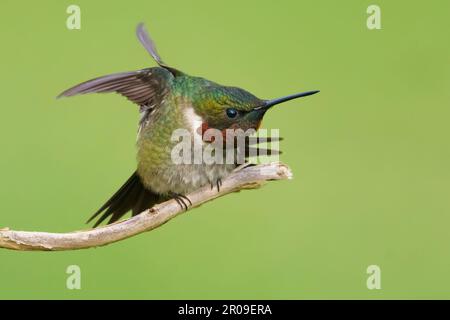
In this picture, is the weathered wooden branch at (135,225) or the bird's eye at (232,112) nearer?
the weathered wooden branch at (135,225)

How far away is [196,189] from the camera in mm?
4578

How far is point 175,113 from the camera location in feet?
14.7

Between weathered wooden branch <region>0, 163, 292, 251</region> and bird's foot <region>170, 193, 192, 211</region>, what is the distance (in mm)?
24

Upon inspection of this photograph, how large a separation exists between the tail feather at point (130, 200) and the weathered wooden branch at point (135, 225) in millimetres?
516

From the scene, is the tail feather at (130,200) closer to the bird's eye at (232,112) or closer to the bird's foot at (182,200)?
the bird's foot at (182,200)

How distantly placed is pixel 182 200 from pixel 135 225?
1.32 feet

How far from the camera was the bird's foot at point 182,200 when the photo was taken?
4.49m

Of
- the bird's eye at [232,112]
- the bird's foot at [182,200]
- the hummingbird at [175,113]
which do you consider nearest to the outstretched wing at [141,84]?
the hummingbird at [175,113]

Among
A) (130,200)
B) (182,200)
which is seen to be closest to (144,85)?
(182,200)

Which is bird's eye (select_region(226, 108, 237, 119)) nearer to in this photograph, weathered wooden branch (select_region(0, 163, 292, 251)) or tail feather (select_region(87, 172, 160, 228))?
weathered wooden branch (select_region(0, 163, 292, 251))

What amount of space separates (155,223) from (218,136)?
64 cm

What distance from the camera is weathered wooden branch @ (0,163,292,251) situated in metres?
3.95

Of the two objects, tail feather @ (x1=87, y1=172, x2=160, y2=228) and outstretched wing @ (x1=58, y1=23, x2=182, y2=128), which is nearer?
outstretched wing @ (x1=58, y1=23, x2=182, y2=128)

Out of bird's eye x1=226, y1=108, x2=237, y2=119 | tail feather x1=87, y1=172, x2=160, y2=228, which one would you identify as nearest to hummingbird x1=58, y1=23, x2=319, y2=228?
bird's eye x1=226, y1=108, x2=237, y2=119
